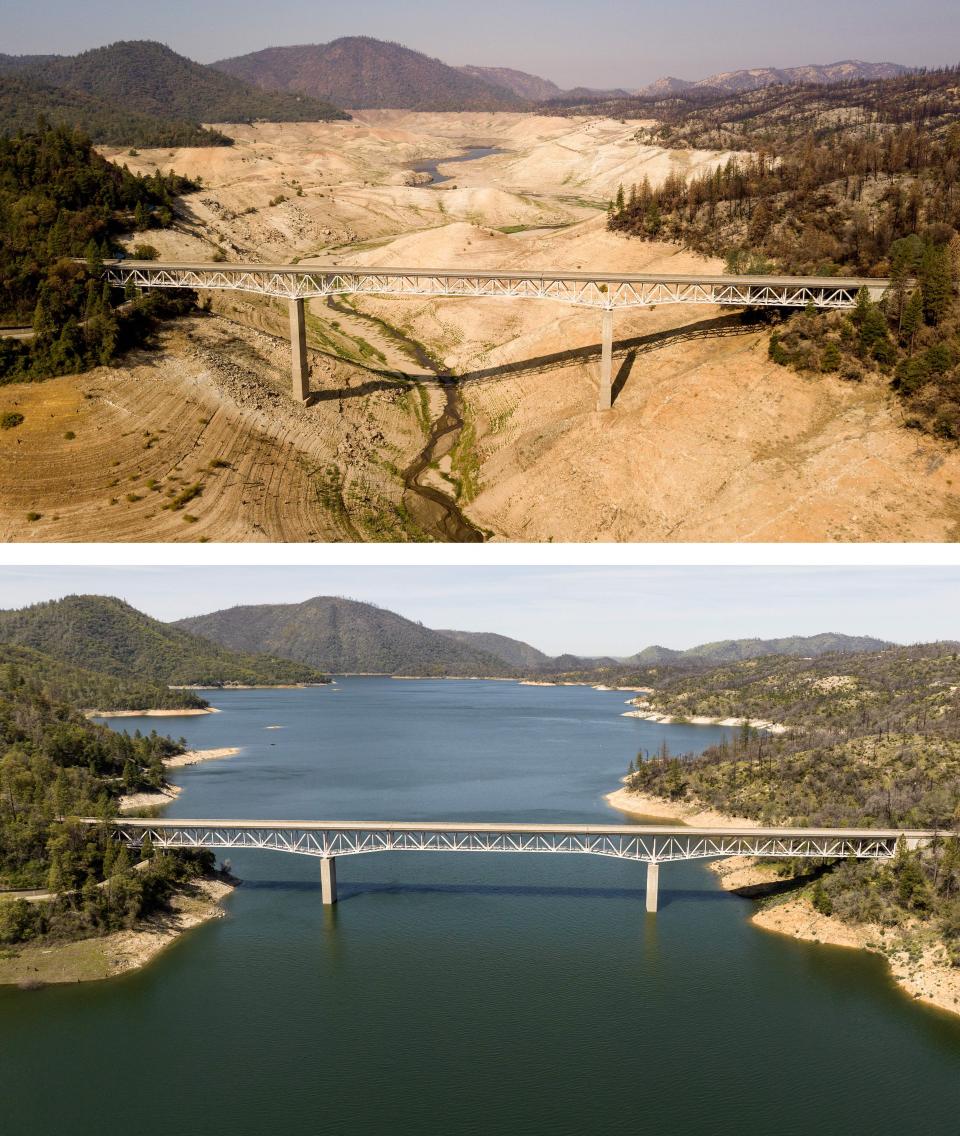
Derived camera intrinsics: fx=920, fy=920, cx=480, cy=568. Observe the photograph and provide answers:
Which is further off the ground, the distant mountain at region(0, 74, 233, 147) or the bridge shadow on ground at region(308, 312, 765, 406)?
the distant mountain at region(0, 74, 233, 147)

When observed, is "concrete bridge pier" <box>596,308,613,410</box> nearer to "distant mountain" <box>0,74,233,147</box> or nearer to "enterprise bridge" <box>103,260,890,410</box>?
"enterprise bridge" <box>103,260,890,410</box>

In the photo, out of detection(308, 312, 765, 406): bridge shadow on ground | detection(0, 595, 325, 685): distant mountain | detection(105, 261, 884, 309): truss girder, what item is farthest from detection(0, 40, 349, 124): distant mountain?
detection(308, 312, 765, 406): bridge shadow on ground

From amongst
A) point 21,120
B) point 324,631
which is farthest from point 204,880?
point 324,631

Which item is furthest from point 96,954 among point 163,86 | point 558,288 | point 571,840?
point 163,86

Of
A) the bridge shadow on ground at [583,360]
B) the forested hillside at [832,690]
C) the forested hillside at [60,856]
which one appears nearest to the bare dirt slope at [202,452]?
the bridge shadow on ground at [583,360]

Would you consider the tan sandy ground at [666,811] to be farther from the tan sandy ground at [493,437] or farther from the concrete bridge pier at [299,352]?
the concrete bridge pier at [299,352]
